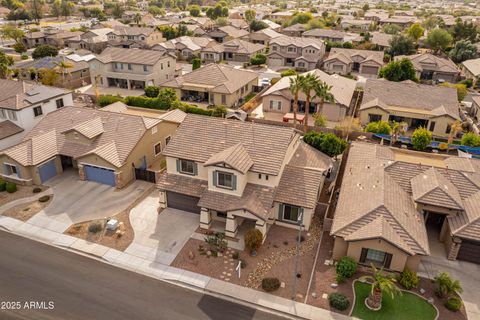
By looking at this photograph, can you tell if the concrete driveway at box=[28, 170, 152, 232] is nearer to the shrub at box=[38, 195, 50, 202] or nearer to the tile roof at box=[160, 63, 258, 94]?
the shrub at box=[38, 195, 50, 202]

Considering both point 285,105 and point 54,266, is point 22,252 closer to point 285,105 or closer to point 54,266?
point 54,266

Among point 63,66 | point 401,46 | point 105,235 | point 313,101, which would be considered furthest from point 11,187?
point 401,46

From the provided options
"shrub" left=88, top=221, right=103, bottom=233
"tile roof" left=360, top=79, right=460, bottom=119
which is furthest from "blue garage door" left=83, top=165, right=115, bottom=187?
"tile roof" left=360, top=79, right=460, bottom=119

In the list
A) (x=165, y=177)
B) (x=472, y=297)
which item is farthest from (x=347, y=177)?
(x=165, y=177)

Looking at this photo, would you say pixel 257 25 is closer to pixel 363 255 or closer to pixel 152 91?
pixel 152 91

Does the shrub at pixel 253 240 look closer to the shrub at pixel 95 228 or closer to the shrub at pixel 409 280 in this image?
the shrub at pixel 409 280

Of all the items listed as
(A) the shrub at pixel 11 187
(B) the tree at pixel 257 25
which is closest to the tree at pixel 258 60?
(B) the tree at pixel 257 25
